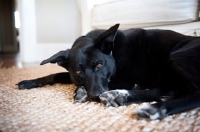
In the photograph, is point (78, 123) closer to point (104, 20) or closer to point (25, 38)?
point (104, 20)

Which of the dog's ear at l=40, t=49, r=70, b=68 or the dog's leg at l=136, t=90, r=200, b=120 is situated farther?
the dog's ear at l=40, t=49, r=70, b=68

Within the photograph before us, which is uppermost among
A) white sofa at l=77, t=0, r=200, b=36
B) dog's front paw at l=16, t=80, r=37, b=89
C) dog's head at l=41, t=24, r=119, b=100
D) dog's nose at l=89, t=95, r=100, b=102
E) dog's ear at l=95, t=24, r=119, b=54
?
white sofa at l=77, t=0, r=200, b=36

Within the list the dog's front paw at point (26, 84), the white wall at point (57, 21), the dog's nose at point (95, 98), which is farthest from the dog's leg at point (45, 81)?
the white wall at point (57, 21)

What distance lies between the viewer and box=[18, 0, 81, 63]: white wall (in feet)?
9.91

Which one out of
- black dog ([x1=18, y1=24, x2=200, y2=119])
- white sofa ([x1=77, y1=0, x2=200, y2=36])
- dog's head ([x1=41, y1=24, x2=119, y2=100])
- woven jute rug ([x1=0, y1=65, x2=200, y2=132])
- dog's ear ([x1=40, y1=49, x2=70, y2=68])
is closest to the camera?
woven jute rug ([x1=0, y1=65, x2=200, y2=132])

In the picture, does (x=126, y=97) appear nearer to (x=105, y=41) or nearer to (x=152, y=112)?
(x=152, y=112)

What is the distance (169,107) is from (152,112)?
3.1 inches

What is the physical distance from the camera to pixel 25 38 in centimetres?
302

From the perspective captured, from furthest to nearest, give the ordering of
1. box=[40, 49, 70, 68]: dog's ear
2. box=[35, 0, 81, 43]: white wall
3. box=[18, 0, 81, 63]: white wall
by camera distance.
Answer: box=[35, 0, 81, 43]: white wall → box=[18, 0, 81, 63]: white wall → box=[40, 49, 70, 68]: dog's ear

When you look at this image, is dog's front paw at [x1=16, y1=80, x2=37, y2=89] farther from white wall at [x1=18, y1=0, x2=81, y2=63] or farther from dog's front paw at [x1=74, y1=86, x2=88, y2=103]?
white wall at [x1=18, y1=0, x2=81, y2=63]

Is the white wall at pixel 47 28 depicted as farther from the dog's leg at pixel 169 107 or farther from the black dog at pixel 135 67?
the dog's leg at pixel 169 107

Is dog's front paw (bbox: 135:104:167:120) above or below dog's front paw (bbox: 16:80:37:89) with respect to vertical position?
above

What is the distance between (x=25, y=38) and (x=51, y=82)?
5.79ft

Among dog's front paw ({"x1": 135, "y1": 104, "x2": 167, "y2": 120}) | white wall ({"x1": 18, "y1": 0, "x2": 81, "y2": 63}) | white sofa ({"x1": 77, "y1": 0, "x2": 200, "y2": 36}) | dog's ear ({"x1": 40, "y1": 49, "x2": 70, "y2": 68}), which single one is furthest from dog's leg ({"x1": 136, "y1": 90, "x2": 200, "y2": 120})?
white wall ({"x1": 18, "y1": 0, "x2": 81, "y2": 63})
